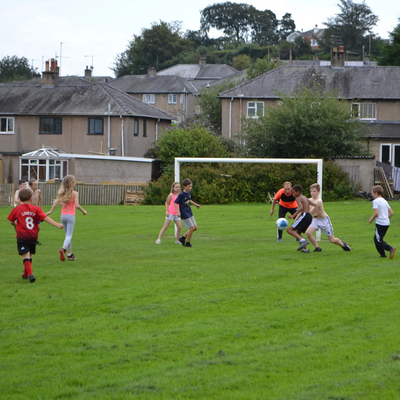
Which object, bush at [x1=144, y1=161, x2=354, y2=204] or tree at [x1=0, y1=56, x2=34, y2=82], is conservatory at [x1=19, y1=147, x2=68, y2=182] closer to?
bush at [x1=144, y1=161, x2=354, y2=204]

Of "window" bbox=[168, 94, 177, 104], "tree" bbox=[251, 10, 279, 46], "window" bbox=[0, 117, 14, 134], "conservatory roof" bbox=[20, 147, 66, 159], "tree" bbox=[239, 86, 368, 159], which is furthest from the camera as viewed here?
"tree" bbox=[251, 10, 279, 46]

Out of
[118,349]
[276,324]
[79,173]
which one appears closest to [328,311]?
[276,324]

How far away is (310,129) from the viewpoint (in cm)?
3522

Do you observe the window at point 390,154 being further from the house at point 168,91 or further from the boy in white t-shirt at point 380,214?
the house at point 168,91

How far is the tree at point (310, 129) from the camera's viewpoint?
3528cm

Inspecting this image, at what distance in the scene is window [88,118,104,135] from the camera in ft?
155

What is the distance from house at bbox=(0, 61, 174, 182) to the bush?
14711 mm

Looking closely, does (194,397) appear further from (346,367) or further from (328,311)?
(328,311)

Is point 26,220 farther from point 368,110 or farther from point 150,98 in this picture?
point 150,98

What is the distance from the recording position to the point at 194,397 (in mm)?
5344

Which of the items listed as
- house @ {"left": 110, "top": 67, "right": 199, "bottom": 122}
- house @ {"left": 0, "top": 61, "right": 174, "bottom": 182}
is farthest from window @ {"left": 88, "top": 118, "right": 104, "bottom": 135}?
house @ {"left": 110, "top": 67, "right": 199, "bottom": 122}

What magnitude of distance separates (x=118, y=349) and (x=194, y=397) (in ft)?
5.23

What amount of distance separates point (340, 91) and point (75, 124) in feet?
67.3

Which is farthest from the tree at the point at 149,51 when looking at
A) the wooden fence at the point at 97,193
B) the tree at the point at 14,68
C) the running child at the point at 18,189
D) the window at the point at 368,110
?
the running child at the point at 18,189
